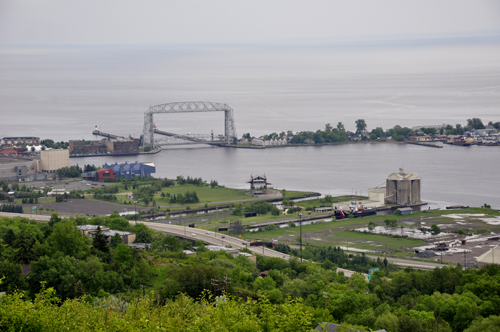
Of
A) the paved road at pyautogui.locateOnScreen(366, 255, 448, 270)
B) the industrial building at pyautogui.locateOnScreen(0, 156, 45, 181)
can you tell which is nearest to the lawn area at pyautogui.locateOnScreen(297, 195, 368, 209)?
the paved road at pyautogui.locateOnScreen(366, 255, 448, 270)

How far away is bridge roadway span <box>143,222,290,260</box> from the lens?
10.3m

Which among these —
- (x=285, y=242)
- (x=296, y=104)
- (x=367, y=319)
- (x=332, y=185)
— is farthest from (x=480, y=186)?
(x=296, y=104)

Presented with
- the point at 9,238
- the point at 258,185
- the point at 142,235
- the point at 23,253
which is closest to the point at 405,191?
the point at 258,185

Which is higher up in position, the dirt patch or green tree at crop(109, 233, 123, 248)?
green tree at crop(109, 233, 123, 248)

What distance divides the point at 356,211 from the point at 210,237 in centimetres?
423

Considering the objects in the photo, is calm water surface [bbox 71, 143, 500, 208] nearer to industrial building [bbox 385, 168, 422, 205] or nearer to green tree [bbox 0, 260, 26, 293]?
industrial building [bbox 385, 168, 422, 205]

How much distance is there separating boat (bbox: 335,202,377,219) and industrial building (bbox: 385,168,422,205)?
1163mm

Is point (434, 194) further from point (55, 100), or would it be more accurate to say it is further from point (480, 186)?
point (55, 100)

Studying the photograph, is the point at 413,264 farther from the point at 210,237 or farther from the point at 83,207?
the point at 83,207

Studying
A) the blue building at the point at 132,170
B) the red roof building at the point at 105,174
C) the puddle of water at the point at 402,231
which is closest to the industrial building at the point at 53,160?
the blue building at the point at 132,170

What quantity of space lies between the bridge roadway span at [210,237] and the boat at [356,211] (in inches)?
129

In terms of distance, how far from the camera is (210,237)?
11164mm

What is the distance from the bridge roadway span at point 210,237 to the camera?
407 inches

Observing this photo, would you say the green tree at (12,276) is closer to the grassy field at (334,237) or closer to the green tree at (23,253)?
the green tree at (23,253)
